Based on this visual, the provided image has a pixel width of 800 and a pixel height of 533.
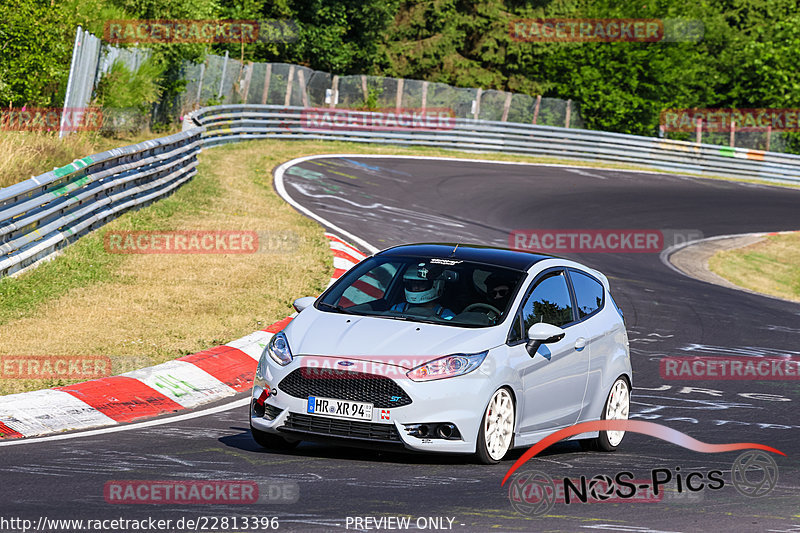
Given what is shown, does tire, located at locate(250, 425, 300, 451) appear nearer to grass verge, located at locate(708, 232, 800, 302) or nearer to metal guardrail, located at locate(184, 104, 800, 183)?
grass verge, located at locate(708, 232, 800, 302)

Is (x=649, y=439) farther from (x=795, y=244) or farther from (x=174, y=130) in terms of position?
(x=174, y=130)

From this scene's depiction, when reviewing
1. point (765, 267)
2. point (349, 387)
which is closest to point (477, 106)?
point (765, 267)

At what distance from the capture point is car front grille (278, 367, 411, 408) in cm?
758

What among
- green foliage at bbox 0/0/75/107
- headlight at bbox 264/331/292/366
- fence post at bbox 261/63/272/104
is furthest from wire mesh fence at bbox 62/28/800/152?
headlight at bbox 264/331/292/366

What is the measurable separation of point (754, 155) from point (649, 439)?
37175 mm

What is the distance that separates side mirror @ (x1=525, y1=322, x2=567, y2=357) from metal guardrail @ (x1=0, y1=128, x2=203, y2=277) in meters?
7.05

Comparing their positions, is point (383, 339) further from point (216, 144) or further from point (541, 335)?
point (216, 144)

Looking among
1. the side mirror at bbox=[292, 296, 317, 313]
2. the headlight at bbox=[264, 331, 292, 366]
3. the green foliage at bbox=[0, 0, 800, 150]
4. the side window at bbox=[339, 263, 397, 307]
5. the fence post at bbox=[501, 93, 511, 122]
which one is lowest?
the headlight at bbox=[264, 331, 292, 366]

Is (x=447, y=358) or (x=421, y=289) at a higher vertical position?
(x=421, y=289)

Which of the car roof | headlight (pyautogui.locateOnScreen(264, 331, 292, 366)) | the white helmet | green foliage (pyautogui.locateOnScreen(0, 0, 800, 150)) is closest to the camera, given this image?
headlight (pyautogui.locateOnScreen(264, 331, 292, 366))

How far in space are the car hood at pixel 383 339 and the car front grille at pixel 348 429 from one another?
1.46 ft

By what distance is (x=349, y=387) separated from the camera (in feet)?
25.0

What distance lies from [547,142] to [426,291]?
33246 millimetres

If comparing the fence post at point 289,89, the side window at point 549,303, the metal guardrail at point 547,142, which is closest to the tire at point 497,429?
the side window at point 549,303
